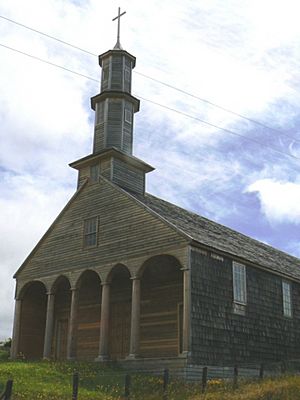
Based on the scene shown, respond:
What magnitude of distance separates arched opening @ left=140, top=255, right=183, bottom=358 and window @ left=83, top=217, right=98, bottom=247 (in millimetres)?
3074

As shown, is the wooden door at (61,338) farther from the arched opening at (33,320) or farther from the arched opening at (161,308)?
the arched opening at (161,308)

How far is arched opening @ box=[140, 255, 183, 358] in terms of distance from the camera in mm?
25828

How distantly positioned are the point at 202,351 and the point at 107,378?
3850 millimetres

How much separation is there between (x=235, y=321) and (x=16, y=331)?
12.7 metres

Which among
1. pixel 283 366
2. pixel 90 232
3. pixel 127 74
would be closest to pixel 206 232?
pixel 90 232

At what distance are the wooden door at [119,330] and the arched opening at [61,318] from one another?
353 centimetres

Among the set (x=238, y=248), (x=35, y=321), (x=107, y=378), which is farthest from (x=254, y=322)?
(x=35, y=321)

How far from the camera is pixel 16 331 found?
3095 centimetres

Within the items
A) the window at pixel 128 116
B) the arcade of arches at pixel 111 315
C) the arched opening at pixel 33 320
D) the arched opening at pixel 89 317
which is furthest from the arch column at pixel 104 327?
the window at pixel 128 116

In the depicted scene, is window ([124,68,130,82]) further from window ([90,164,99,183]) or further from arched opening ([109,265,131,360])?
arched opening ([109,265,131,360])

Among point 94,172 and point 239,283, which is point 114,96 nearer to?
point 94,172

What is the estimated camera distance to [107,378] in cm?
2125

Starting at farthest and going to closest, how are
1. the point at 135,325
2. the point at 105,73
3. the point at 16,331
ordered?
the point at 105,73 → the point at 16,331 → the point at 135,325

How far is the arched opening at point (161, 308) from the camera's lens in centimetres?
2583
